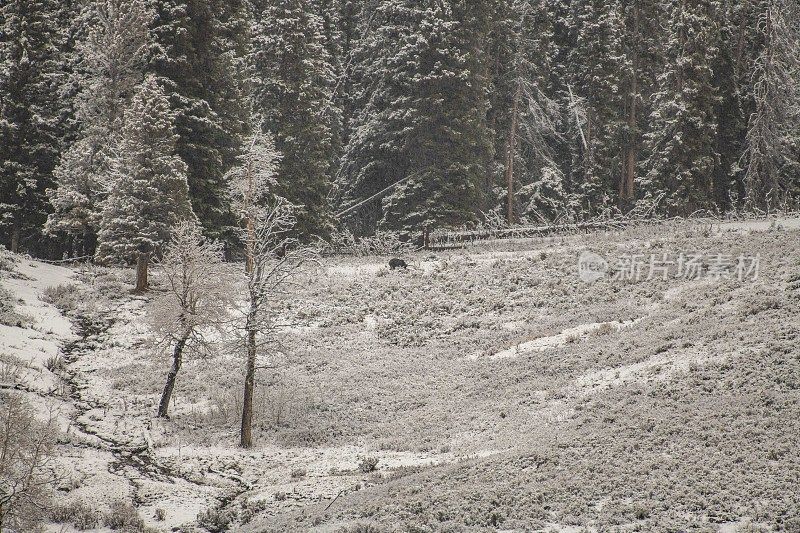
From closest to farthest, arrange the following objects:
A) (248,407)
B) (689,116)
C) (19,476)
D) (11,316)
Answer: (19,476) < (248,407) < (11,316) < (689,116)

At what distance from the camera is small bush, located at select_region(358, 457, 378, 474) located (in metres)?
20.8

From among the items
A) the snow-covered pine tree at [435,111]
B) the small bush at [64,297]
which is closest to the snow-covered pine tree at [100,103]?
the small bush at [64,297]

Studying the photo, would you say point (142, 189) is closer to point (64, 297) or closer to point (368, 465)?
point (64, 297)

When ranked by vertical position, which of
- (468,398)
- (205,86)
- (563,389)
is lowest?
(468,398)

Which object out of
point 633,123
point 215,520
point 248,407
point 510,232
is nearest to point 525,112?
point 633,123

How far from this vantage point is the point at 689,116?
43656mm

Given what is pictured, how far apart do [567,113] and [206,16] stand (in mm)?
27193

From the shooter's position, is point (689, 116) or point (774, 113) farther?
point (689, 116)

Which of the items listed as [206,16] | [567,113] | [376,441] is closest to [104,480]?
[376,441]

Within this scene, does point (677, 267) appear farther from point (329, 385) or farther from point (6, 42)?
point (6, 42)

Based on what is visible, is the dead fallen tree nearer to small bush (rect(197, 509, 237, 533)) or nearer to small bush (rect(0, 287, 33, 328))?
small bush (rect(0, 287, 33, 328))

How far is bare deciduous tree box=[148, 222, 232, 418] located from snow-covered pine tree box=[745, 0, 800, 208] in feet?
102

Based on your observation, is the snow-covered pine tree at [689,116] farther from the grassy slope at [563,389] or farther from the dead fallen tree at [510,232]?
the grassy slope at [563,389]

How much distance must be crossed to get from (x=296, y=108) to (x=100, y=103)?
10.9 m
